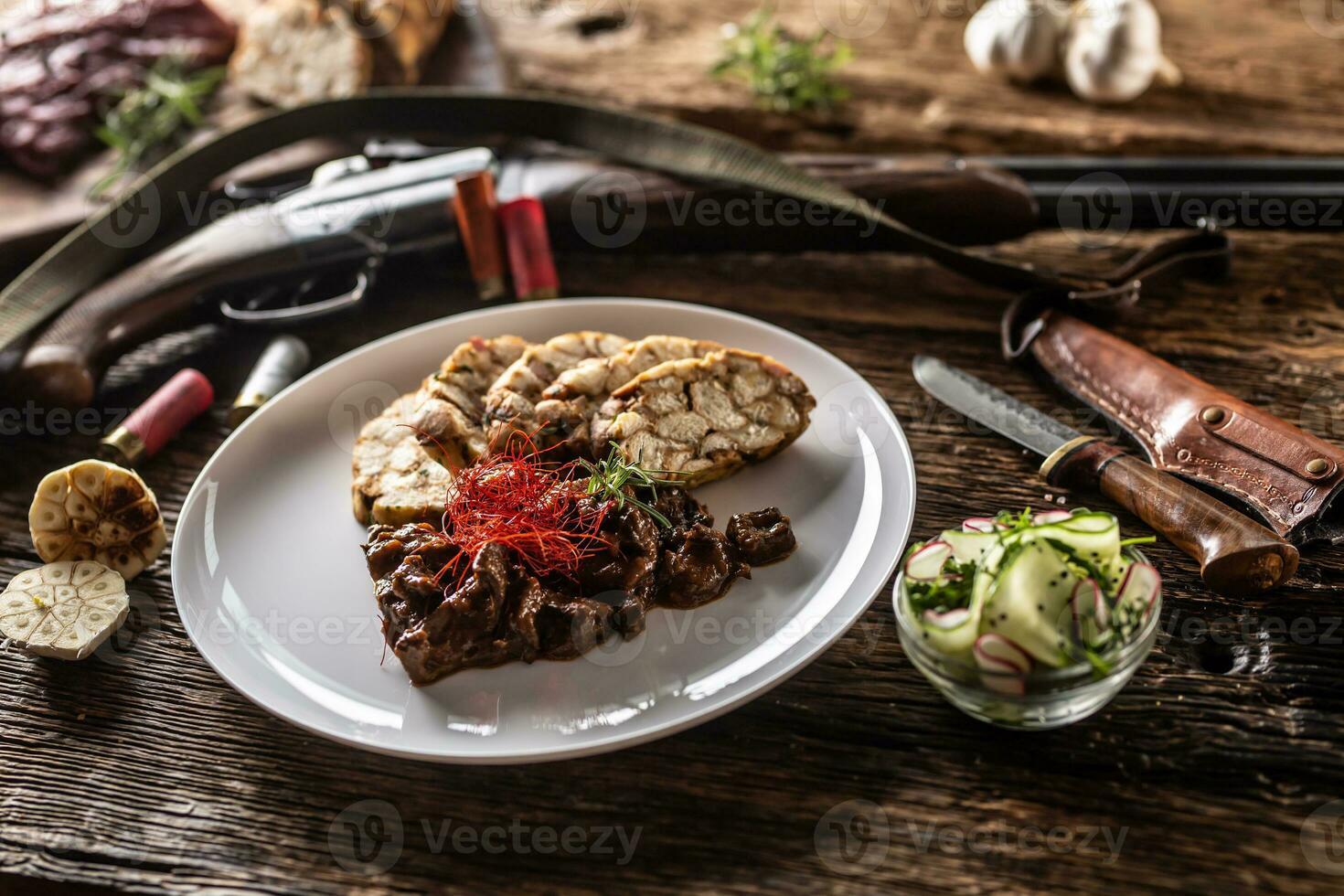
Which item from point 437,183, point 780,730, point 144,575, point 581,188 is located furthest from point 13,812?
point 581,188

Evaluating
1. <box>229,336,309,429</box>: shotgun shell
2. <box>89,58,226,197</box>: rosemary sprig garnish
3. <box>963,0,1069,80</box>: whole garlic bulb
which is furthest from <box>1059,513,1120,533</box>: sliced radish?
<box>89,58,226,197</box>: rosemary sprig garnish

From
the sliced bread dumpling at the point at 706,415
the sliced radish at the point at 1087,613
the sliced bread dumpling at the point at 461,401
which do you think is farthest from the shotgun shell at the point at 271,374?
the sliced radish at the point at 1087,613

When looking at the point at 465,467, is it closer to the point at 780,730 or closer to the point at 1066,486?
the point at 780,730

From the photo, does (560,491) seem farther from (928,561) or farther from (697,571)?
(928,561)

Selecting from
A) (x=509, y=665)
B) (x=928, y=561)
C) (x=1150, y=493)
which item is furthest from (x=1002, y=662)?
(x=509, y=665)

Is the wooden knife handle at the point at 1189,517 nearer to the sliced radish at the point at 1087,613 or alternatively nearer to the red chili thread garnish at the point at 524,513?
the sliced radish at the point at 1087,613

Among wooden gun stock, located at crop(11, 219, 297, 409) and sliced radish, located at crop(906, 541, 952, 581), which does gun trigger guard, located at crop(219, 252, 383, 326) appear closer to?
wooden gun stock, located at crop(11, 219, 297, 409)
